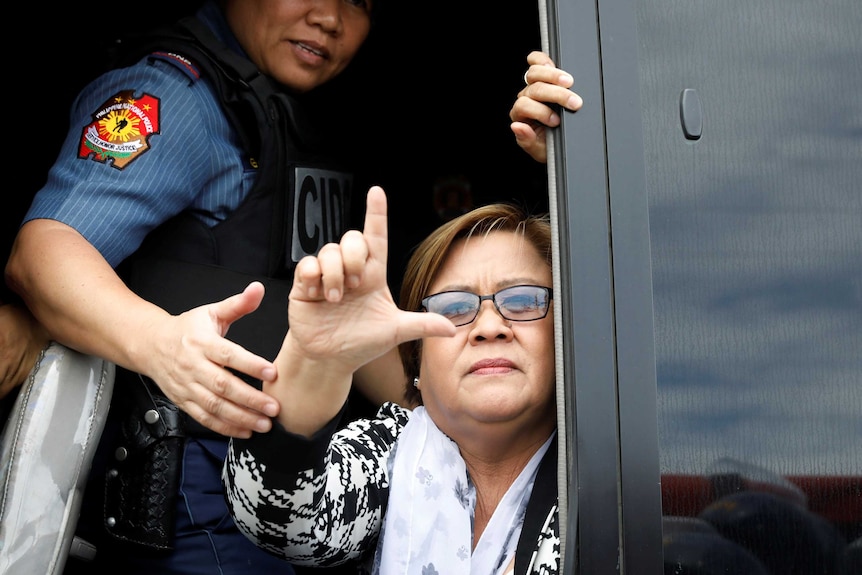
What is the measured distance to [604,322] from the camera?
120cm

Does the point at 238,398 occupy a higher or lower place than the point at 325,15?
lower

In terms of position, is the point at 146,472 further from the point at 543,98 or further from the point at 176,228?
the point at 543,98

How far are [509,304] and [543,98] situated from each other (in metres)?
0.44

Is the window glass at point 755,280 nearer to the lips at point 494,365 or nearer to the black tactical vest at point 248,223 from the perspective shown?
the lips at point 494,365

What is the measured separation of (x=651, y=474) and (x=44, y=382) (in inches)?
37.2

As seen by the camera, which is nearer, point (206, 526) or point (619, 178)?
point (619, 178)

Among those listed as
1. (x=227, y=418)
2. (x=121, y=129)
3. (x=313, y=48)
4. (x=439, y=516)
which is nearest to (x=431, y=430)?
(x=439, y=516)

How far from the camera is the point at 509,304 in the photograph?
1.63 m

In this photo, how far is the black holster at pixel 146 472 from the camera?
172cm

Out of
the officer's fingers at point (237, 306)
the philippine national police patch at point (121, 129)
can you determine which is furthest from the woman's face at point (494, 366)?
the philippine national police patch at point (121, 129)

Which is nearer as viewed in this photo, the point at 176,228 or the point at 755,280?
the point at 755,280

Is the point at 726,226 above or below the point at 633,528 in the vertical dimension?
above

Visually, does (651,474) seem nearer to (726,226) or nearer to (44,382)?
(726,226)

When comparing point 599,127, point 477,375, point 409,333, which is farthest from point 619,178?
point 477,375
